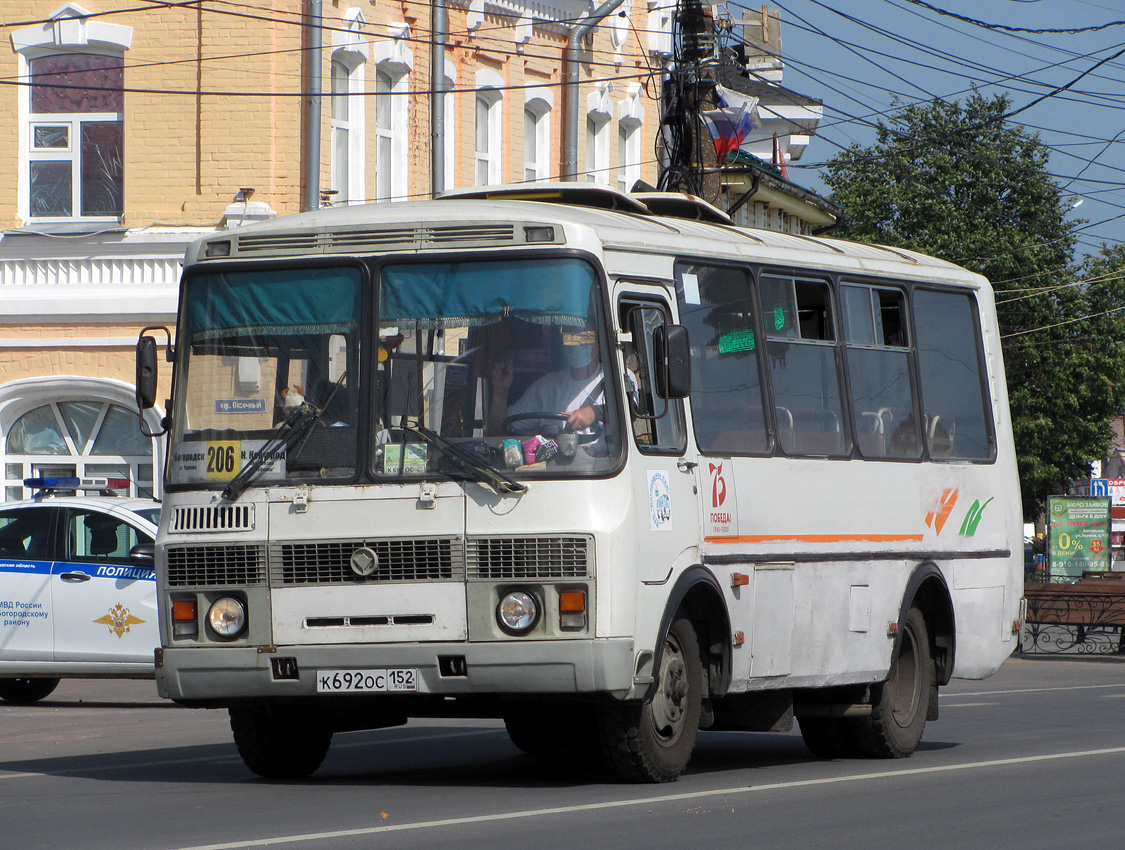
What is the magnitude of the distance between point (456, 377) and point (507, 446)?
419mm

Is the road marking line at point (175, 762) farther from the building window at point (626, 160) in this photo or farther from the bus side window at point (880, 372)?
the building window at point (626, 160)

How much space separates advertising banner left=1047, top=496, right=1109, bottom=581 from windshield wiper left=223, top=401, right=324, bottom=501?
24006 millimetres

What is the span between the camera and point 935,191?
57.6 meters

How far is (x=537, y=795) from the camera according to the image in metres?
9.82

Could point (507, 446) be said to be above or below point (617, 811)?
above

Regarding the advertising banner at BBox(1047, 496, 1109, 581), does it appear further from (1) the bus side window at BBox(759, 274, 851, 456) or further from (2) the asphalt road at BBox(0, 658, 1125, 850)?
(1) the bus side window at BBox(759, 274, 851, 456)

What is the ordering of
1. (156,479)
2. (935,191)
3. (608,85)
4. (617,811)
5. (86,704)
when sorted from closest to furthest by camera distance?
(617,811) < (86,704) < (156,479) < (608,85) < (935,191)

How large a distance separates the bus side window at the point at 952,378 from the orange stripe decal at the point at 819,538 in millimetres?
766

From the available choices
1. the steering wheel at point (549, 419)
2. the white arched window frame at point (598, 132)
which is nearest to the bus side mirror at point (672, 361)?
the steering wheel at point (549, 419)

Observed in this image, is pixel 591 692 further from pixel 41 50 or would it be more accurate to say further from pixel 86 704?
pixel 41 50

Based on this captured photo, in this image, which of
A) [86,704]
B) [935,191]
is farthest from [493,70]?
[935,191]

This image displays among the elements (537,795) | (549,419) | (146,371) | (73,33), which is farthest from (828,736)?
(73,33)

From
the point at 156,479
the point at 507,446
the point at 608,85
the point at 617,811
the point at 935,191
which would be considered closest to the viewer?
the point at 617,811

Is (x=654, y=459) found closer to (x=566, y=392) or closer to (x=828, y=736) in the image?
(x=566, y=392)
